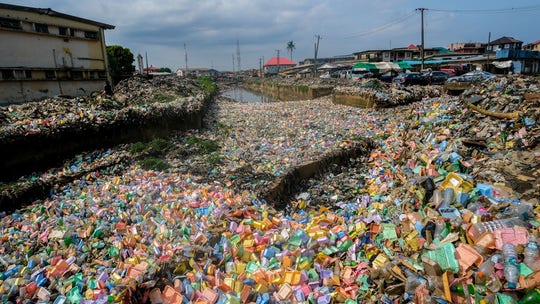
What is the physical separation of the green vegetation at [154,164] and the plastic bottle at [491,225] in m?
6.56

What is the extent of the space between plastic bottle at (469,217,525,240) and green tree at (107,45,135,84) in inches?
888

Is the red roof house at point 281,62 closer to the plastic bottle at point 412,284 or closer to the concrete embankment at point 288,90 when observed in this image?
the concrete embankment at point 288,90

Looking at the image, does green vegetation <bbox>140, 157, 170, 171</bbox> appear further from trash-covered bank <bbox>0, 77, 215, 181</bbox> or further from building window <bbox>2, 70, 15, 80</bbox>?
building window <bbox>2, 70, 15, 80</bbox>

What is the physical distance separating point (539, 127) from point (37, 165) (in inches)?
430

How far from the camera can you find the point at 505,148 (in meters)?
4.91

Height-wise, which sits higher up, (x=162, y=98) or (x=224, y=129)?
(x=162, y=98)

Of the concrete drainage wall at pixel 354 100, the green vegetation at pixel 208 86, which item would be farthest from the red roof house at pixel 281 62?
the concrete drainage wall at pixel 354 100

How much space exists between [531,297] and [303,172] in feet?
16.9

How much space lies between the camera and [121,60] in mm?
23438

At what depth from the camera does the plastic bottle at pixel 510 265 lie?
2.57 m

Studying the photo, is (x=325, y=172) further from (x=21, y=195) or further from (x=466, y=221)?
(x=21, y=195)

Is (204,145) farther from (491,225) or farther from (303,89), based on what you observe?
(303,89)

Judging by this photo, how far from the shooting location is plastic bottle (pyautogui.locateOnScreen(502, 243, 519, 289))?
2572 millimetres

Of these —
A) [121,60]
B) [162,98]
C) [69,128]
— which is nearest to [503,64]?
[162,98]
